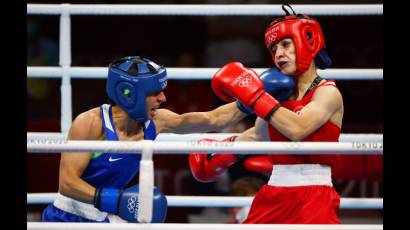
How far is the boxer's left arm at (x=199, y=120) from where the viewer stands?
3260mm

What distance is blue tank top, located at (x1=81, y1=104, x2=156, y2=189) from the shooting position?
9.74 ft

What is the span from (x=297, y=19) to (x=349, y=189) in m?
2.40

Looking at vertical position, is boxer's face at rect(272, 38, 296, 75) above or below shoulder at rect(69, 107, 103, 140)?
above

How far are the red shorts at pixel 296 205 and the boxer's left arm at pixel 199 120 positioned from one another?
1.68 feet

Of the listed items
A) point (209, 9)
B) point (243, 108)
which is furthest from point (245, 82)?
point (209, 9)

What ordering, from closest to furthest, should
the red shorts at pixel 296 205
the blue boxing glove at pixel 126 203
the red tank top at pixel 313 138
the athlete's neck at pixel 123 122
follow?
the blue boxing glove at pixel 126 203, the red shorts at pixel 296 205, the red tank top at pixel 313 138, the athlete's neck at pixel 123 122

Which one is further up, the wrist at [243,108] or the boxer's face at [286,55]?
the boxer's face at [286,55]

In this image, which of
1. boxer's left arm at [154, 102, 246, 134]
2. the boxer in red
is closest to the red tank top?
the boxer in red

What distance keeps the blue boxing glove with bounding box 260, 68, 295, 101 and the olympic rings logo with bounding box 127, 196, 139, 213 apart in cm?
73

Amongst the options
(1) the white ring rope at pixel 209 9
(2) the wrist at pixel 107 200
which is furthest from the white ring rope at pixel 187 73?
(2) the wrist at pixel 107 200

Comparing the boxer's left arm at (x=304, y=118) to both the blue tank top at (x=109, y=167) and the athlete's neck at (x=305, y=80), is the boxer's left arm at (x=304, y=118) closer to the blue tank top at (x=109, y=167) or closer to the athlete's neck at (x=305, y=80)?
the athlete's neck at (x=305, y=80)

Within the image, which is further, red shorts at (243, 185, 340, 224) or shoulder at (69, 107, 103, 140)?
shoulder at (69, 107, 103, 140)

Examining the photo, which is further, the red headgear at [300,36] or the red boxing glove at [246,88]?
the red headgear at [300,36]

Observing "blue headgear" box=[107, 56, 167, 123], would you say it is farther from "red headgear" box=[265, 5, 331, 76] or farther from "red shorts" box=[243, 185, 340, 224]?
"red shorts" box=[243, 185, 340, 224]
